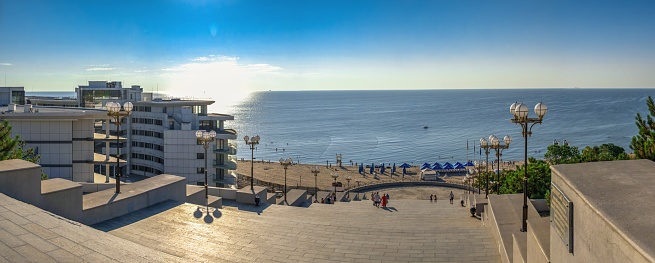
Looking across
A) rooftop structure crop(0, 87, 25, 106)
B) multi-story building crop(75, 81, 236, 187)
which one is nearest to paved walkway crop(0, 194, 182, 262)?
multi-story building crop(75, 81, 236, 187)

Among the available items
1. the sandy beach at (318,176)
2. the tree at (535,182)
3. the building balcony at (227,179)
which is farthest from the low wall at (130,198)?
the sandy beach at (318,176)

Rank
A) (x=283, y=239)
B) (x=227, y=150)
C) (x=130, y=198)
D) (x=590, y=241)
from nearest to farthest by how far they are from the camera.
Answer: (x=590, y=241) < (x=283, y=239) < (x=130, y=198) < (x=227, y=150)

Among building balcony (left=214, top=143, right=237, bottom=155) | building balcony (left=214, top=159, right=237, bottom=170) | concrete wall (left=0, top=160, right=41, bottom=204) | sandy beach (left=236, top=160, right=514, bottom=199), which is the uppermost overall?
concrete wall (left=0, top=160, right=41, bottom=204)

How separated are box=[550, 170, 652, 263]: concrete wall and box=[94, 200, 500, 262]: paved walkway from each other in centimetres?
498

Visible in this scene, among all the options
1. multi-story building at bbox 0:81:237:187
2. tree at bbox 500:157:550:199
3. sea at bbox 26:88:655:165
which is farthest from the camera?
sea at bbox 26:88:655:165

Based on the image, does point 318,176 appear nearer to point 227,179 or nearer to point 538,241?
point 227,179

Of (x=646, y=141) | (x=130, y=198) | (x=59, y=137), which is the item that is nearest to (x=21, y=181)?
(x=130, y=198)

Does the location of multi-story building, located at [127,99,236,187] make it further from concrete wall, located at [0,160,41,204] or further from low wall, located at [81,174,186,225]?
concrete wall, located at [0,160,41,204]

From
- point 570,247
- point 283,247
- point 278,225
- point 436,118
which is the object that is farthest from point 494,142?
point 436,118

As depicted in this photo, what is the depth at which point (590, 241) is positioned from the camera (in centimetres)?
615

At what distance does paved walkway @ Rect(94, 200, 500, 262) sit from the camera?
466 inches

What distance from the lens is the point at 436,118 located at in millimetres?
172250

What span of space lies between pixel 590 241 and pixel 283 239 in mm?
8599

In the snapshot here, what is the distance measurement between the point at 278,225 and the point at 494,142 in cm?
1220
